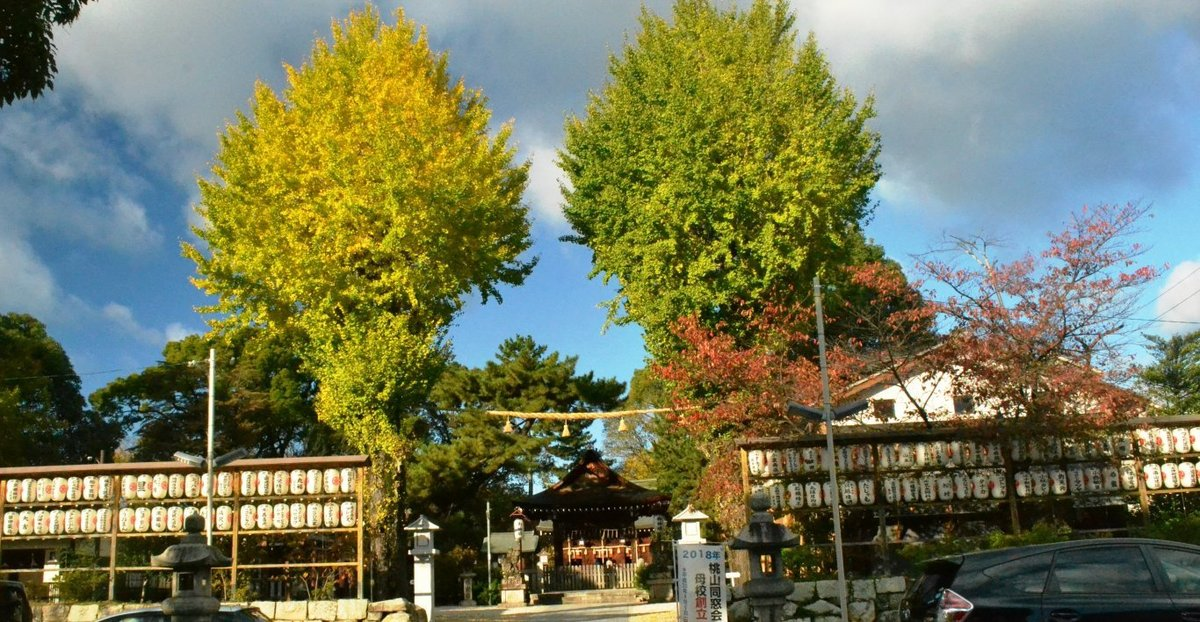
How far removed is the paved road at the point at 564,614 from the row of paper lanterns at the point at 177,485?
223 inches

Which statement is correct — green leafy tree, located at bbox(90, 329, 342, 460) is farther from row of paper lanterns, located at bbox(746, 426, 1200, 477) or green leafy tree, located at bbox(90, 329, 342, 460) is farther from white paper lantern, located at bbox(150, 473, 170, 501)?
row of paper lanterns, located at bbox(746, 426, 1200, 477)

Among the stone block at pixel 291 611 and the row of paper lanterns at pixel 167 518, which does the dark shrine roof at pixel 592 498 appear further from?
the stone block at pixel 291 611

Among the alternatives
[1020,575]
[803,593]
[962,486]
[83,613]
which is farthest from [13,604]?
[962,486]

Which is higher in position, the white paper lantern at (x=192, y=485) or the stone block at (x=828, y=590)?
the white paper lantern at (x=192, y=485)

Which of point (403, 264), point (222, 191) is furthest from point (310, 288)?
point (222, 191)

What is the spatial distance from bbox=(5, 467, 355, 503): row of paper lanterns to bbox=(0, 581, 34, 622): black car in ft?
22.8

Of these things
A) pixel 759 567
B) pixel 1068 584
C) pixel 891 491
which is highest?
pixel 891 491

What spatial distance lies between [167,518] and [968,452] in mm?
14869

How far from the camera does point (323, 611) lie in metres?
16.7

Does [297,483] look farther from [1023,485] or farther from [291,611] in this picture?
[1023,485]

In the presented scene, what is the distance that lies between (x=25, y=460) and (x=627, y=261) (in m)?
23.6

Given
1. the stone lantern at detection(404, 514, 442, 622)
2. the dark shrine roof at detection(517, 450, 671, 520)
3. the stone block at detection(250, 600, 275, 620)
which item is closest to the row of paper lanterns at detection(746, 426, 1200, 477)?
the stone lantern at detection(404, 514, 442, 622)

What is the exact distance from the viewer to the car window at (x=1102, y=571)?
8.21 metres

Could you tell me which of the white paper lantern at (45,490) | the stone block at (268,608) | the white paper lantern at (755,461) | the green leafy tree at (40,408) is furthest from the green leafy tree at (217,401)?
the white paper lantern at (755,461)
